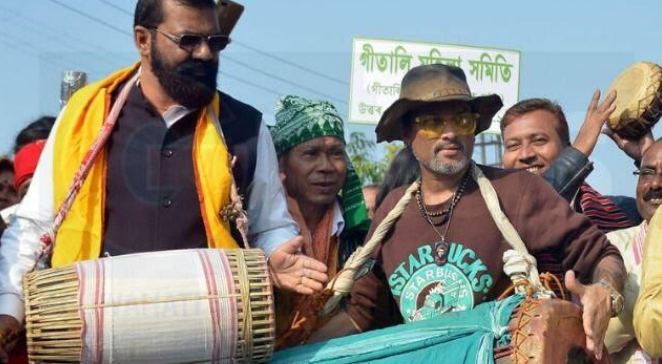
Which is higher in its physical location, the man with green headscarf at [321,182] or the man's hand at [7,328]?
the man with green headscarf at [321,182]

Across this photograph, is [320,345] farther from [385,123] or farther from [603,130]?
[603,130]

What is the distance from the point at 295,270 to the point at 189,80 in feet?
2.72

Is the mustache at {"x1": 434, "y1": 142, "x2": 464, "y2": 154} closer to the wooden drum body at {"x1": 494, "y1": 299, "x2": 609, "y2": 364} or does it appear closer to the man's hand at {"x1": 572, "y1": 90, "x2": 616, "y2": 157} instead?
the wooden drum body at {"x1": 494, "y1": 299, "x2": 609, "y2": 364}

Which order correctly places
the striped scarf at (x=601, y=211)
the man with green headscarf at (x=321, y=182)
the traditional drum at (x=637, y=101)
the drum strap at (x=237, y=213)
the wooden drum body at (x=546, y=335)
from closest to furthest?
1. the wooden drum body at (x=546, y=335)
2. the drum strap at (x=237, y=213)
3. the man with green headscarf at (x=321, y=182)
4. the striped scarf at (x=601, y=211)
5. the traditional drum at (x=637, y=101)

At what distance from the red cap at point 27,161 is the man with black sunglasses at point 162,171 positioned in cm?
155

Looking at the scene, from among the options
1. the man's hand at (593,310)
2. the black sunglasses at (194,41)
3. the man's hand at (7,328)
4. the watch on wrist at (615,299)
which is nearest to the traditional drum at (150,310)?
the man's hand at (7,328)

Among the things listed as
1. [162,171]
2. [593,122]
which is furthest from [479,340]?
[593,122]

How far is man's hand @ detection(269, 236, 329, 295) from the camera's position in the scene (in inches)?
170

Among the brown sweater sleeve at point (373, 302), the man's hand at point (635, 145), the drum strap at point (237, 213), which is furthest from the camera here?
the man's hand at point (635, 145)

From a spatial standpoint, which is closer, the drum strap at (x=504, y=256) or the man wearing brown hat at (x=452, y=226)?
the drum strap at (x=504, y=256)

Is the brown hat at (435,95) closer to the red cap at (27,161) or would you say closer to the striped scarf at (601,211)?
the striped scarf at (601,211)

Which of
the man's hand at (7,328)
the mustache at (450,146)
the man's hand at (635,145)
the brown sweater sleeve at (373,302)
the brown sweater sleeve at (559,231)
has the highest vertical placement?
the man's hand at (635,145)

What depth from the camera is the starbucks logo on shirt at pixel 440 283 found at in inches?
180

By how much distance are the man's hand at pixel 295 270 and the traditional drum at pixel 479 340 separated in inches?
9.0
